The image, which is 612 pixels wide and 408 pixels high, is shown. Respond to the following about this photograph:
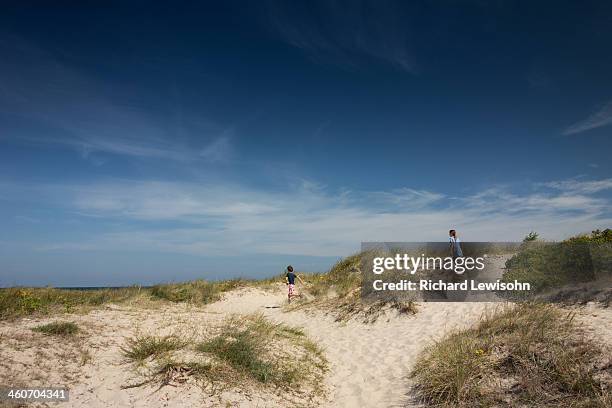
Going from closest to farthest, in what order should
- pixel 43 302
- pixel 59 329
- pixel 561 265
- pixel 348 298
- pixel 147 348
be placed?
pixel 147 348 → pixel 59 329 → pixel 43 302 → pixel 561 265 → pixel 348 298

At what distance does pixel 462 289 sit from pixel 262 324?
899cm

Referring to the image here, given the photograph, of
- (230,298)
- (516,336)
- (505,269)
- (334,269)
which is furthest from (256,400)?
(334,269)

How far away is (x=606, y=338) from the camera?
26.2 ft

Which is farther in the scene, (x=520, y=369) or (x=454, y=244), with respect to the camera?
(x=454, y=244)

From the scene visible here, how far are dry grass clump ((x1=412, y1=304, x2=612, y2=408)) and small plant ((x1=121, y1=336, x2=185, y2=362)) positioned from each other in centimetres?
527

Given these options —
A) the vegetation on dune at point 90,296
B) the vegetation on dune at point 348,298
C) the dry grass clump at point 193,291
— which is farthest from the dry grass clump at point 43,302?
the vegetation on dune at point 348,298

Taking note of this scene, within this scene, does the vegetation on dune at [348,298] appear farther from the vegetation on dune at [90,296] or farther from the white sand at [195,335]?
the vegetation on dune at [90,296]

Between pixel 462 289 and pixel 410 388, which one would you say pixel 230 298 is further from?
pixel 410 388

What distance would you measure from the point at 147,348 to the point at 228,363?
5.58ft

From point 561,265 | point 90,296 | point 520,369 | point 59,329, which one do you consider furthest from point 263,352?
point 561,265

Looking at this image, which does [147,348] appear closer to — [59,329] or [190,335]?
[190,335]

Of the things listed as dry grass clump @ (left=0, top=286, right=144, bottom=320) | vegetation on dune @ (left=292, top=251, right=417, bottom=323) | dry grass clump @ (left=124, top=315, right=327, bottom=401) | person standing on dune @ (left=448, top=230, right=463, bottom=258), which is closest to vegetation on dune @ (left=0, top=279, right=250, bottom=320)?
dry grass clump @ (left=0, top=286, right=144, bottom=320)

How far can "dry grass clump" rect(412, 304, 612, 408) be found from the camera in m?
6.79

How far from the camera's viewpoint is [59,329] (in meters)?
8.84
